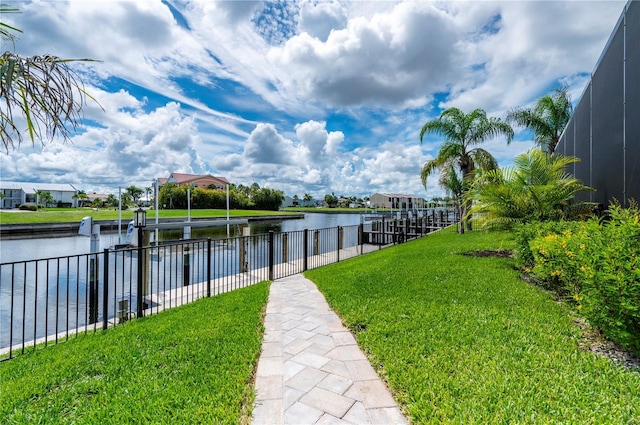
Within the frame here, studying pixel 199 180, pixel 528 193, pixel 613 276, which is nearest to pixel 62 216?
pixel 528 193

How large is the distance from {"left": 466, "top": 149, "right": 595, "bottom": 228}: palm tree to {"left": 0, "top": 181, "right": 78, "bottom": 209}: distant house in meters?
65.9

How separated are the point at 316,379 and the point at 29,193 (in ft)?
255

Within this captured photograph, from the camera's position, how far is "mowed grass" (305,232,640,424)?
2102mm

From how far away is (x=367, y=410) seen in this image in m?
2.19

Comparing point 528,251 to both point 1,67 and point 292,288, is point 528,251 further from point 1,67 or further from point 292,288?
point 1,67

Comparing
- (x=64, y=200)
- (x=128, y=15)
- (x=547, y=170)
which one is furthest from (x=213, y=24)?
(x=64, y=200)

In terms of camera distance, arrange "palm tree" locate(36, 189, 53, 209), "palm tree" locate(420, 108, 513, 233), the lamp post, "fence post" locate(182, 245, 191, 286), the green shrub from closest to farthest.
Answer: the green shrub < the lamp post < "fence post" locate(182, 245, 191, 286) < "palm tree" locate(420, 108, 513, 233) < "palm tree" locate(36, 189, 53, 209)

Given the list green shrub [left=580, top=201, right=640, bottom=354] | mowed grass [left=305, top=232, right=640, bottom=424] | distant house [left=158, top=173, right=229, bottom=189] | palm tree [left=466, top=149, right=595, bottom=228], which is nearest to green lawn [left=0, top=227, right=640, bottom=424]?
mowed grass [left=305, top=232, right=640, bottom=424]

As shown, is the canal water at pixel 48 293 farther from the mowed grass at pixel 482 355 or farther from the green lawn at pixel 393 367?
the mowed grass at pixel 482 355

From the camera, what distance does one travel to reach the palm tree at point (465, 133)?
15.1 m

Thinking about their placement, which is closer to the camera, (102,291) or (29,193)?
(102,291)

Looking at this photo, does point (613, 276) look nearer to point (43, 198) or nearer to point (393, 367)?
point (393, 367)

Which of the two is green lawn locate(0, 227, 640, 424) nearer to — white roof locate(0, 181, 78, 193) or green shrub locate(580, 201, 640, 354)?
Answer: green shrub locate(580, 201, 640, 354)

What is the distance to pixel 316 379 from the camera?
2.62 metres
